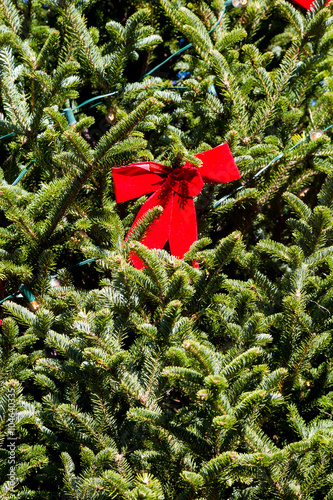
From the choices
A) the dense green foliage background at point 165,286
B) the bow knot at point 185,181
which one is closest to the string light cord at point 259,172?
the dense green foliage background at point 165,286

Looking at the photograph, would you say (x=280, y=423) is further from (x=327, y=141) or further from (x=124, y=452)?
(x=327, y=141)

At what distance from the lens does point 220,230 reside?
193cm

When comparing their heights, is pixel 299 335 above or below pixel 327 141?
below

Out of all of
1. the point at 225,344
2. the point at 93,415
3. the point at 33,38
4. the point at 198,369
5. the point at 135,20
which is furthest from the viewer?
the point at 33,38

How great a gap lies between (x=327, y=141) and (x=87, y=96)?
1017mm

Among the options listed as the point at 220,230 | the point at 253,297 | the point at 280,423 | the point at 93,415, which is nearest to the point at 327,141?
the point at 220,230

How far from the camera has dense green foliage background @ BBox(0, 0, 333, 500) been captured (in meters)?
1.10

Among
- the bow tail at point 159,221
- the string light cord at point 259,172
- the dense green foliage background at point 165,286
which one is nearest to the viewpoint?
the dense green foliage background at point 165,286

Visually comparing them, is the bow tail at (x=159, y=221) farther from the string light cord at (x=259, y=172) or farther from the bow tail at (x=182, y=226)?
the string light cord at (x=259, y=172)

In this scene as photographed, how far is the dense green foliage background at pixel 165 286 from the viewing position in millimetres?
1103

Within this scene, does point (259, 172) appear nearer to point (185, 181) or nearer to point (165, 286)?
point (185, 181)

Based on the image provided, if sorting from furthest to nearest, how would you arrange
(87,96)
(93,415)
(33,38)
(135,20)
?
(87,96) → (33,38) → (135,20) → (93,415)

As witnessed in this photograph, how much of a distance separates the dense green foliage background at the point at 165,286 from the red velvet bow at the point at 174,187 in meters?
0.06

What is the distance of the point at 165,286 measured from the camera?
1.22 m
